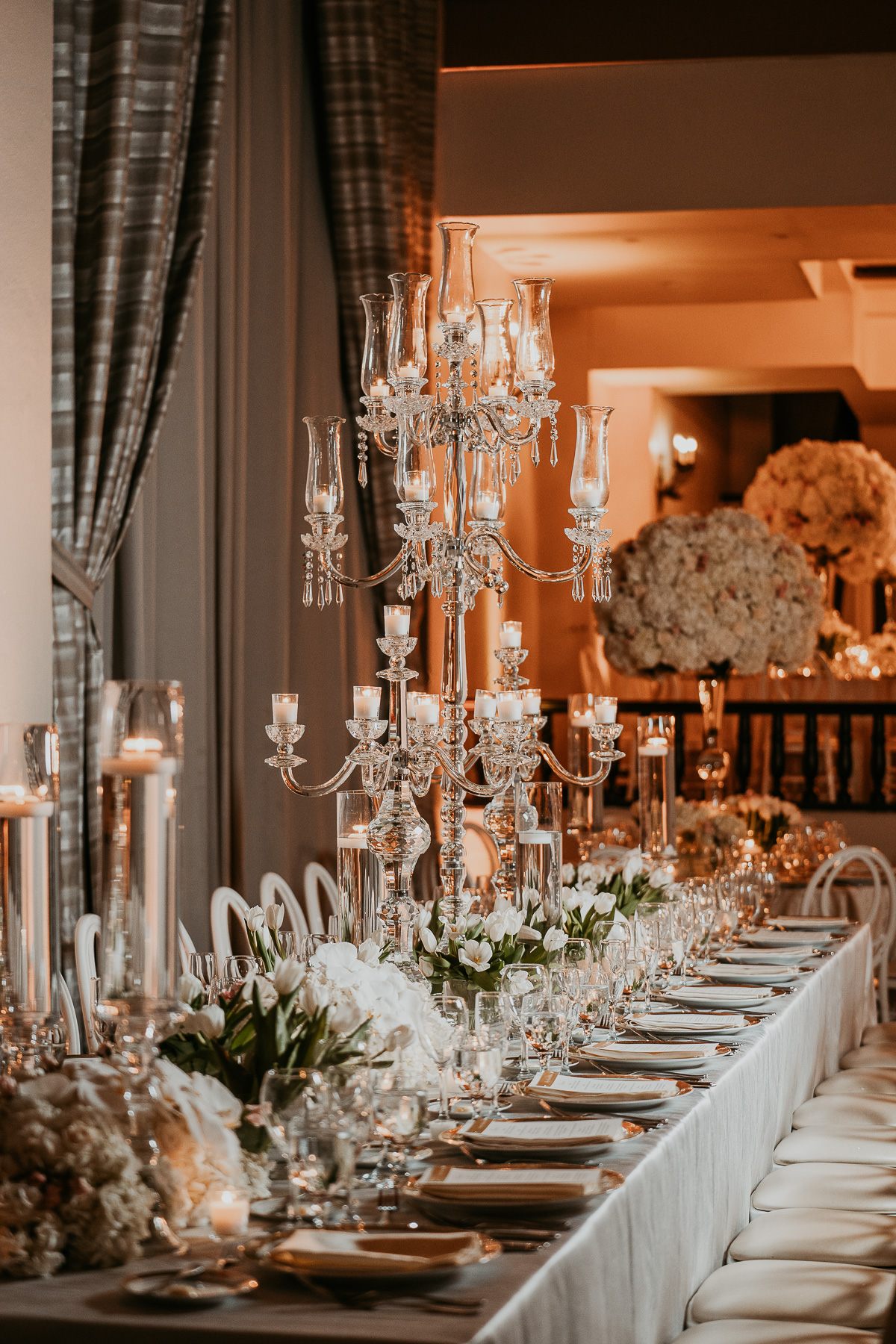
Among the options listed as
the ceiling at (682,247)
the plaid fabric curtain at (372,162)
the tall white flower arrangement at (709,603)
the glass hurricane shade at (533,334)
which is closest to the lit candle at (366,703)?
the glass hurricane shade at (533,334)

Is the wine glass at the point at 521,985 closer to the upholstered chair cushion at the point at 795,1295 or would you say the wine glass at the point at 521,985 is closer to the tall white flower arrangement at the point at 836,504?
the upholstered chair cushion at the point at 795,1295

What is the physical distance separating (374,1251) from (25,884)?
0.67 m

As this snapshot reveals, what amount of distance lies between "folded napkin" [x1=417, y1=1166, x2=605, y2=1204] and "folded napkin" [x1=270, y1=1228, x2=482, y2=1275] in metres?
0.15

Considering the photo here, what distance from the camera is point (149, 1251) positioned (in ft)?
5.69

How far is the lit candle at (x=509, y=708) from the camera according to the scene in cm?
324

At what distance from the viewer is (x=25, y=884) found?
6.64 ft

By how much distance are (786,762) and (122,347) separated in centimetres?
454

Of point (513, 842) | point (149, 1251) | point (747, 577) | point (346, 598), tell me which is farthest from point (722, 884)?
point (346, 598)

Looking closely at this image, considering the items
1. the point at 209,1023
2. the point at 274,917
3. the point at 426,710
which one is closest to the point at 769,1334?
the point at 209,1023

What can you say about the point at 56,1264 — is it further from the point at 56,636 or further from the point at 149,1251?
the point at 56,636

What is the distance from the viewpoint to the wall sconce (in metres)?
12.2

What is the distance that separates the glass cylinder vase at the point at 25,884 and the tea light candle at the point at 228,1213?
0.39 meters

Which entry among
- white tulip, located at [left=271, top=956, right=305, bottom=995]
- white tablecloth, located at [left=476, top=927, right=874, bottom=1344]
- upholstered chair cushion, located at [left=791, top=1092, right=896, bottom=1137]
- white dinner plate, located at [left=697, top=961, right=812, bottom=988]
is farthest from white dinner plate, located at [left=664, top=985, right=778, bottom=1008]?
white tulip, located at [left=271, top=956, right=305, bottom=995]

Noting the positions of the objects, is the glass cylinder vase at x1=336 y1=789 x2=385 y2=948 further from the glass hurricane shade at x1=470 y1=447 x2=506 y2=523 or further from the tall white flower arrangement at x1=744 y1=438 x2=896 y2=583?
the tall white flower arrangement at x1=744 y1=438 x2=896 y2=583
